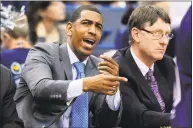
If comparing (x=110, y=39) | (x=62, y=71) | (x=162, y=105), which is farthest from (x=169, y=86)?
(x=110, y=39)

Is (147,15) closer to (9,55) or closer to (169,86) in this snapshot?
(169,86)

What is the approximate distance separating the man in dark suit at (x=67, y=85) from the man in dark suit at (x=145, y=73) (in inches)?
3.9

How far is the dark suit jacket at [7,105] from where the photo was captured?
221 cm

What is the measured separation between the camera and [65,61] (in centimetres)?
231

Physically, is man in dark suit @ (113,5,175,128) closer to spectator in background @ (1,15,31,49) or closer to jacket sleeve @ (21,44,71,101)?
jacket sleeve @ (21,44,71,101)

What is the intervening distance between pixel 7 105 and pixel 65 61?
30 centimetres

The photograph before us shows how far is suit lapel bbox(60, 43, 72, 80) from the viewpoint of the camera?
2.29 metres

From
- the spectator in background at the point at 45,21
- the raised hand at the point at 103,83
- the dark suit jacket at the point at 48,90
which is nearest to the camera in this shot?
the raised hand at the point at 103,83

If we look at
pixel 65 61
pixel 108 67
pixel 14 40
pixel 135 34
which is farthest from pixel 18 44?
pixel 108 67

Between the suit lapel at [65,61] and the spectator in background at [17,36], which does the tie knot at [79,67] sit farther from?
the spectator in background at [17,36]

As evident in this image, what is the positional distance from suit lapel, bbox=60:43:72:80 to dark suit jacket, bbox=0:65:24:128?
8.9 inches

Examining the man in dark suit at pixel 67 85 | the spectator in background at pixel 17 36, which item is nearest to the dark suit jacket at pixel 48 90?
the man in dark suit at pixel 67 85

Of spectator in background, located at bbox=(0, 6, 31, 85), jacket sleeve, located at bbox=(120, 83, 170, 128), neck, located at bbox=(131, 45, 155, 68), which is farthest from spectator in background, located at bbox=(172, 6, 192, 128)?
spectator in background, located at bbox=(0, 6, 31, 85)

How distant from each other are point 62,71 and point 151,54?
1.27ft
